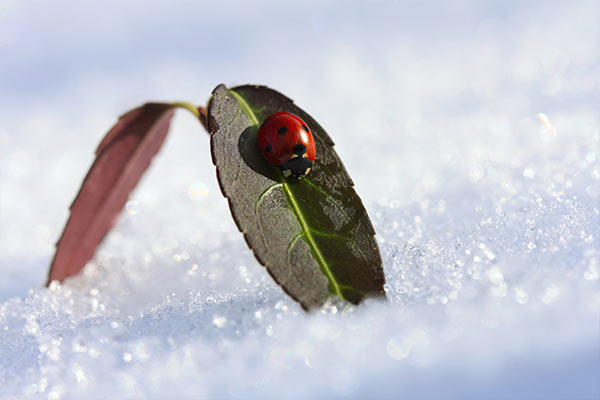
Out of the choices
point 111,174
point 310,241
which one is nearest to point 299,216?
point 310,241

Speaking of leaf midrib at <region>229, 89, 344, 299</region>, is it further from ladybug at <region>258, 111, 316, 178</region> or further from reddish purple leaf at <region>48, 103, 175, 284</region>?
reddish purple leaf at <region>48, 103, 175, 284</region>

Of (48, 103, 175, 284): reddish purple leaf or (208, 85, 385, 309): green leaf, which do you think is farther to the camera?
(48, 103, 175, 284): reddish purple leaf

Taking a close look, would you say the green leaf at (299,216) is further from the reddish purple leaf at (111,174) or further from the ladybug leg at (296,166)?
the reddish purple leaf at (111,174)

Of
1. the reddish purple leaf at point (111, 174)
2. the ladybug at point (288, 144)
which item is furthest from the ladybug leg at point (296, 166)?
the reddish purple leaf at point (111, 174)

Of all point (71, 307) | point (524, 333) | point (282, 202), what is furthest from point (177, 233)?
point (524, 333)

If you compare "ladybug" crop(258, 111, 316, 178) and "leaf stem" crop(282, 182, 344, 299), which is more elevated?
"ladybug" crop(258, 111, 316, 178)

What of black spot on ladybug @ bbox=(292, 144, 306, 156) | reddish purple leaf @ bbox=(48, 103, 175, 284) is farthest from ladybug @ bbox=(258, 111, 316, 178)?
reddish purple leaf @ bbox=(48, 103, 175, 284)

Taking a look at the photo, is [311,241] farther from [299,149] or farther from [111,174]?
[111,174]
